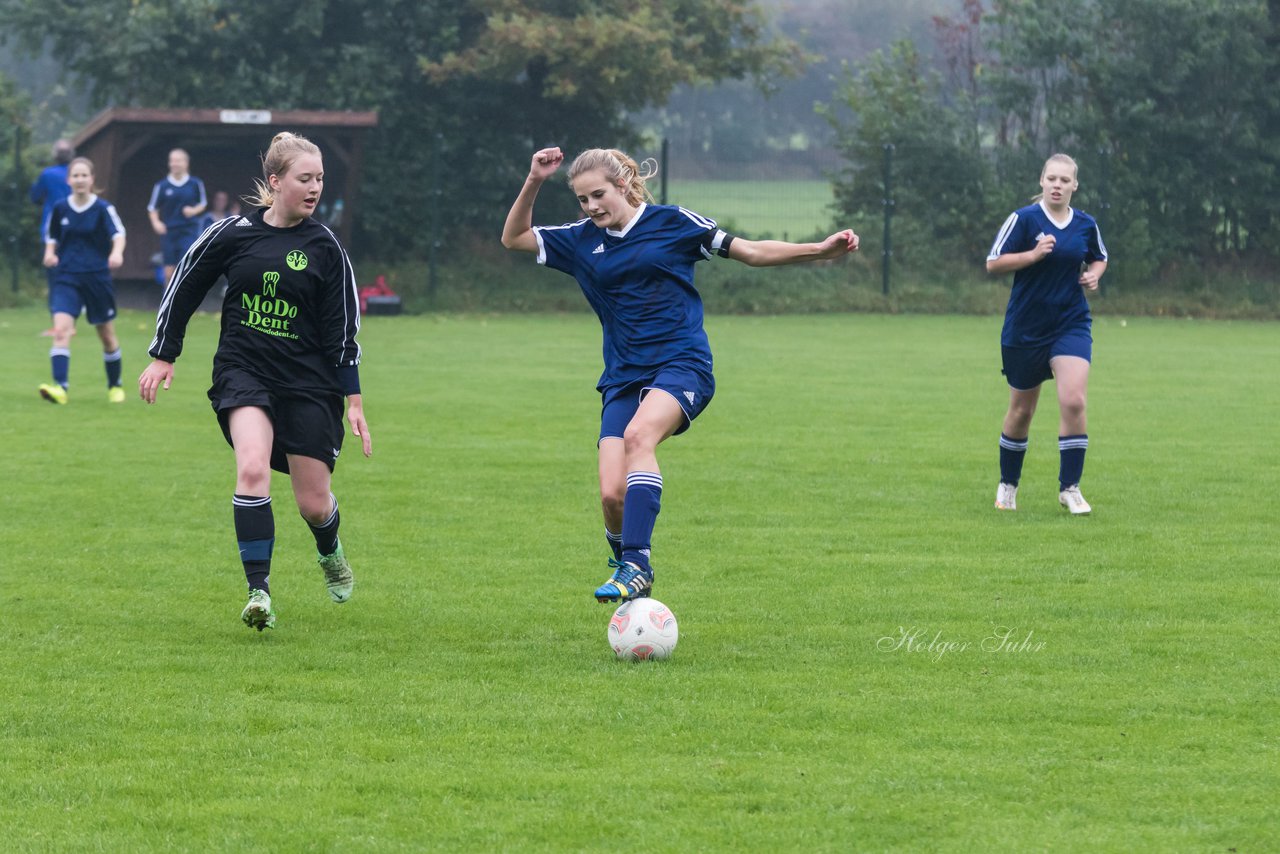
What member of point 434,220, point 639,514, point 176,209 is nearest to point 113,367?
point 176,209

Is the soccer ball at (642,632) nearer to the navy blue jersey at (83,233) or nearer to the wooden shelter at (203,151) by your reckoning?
the navy blue jersey at (83,233)

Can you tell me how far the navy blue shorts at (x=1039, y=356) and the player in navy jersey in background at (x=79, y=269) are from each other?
786 centimetres

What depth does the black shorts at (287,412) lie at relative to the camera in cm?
645

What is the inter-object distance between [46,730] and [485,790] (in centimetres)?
145

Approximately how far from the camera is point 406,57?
30.4 m

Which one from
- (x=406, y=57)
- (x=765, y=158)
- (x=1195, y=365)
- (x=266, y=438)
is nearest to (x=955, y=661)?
(x=266, y=438)

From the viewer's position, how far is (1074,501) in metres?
9.33

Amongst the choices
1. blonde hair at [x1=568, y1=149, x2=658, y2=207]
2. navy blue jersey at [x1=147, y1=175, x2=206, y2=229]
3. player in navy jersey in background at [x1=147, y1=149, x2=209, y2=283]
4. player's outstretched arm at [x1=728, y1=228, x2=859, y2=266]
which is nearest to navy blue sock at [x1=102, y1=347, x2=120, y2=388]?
player in navy jersey in background at [x1=147, y1=149, x2=209, y2=283]

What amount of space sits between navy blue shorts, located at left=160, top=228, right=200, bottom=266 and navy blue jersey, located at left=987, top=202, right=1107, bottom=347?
15.0 m

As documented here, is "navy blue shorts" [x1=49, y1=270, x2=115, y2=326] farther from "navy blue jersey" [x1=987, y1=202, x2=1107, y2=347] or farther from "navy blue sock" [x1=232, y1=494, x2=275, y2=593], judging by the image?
"navy blue sock" [x1=232, y1=494, x2=275, y2=593]

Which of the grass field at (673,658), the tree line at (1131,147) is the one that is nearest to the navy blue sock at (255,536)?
the grass field at (673,658)

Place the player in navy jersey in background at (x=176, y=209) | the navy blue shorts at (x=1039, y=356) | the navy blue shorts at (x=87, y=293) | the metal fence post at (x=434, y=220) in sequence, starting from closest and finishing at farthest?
the navy blue shorts at (x=1039, y=356) < the navy blue shorts at (x=87, y=293) < the player in navy jersey in background at (x=176, y=209) < the metal fence post at (x=434, y=220)

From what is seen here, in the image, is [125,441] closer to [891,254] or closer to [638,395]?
[638,395]

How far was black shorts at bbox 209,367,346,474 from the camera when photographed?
6.45 m
